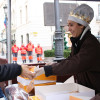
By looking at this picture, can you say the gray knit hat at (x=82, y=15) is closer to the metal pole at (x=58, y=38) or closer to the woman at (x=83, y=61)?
the woman at (x=83, y=61)

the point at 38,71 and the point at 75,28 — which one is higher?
the point at 75,28

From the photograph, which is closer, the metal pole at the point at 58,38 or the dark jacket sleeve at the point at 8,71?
the dark jacket sleeve at the point at 8,71

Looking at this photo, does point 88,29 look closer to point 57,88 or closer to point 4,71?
point 57,88

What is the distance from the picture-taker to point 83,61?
1.48m

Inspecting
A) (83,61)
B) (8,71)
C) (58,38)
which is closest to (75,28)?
(83,61)

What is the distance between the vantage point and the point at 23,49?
16.8 meters

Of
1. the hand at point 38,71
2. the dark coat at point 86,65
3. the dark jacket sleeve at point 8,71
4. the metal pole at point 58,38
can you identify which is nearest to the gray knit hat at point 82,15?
the dark coat at point 86,65

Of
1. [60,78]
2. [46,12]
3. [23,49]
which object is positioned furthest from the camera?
[23,49]

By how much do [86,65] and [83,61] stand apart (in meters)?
0.04

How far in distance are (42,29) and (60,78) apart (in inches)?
912

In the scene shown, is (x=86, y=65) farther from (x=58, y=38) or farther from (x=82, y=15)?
(x=58, y=38)

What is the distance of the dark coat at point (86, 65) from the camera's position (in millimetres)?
1490

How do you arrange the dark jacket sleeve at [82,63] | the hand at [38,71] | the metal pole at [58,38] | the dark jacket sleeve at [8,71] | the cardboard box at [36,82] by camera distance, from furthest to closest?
the metal pole at [58,38]
the cardboard box at [36,82]
the hand at [38,71]
the dark jacket sleeve at [82,63]
the dark jacket sleeve at [8,71]

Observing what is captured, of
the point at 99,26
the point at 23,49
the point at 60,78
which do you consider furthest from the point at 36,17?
the point at 60,78
